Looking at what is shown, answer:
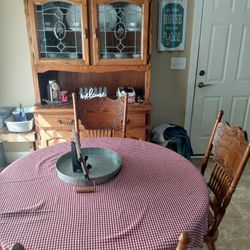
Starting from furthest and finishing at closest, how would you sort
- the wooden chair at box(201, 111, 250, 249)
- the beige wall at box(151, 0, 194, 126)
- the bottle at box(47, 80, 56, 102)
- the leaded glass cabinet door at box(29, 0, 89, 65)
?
the beige wall at box(151, 0, 194, 126), the bottle at box(47, 80, 56, 102), the leaded glass cabinet door at box(29, 0, 89, 65), the wooden chair at box(201, 111, 250, 249)

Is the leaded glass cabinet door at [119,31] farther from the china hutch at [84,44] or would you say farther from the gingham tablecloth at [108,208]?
the gingham tablecloth at [108,208]

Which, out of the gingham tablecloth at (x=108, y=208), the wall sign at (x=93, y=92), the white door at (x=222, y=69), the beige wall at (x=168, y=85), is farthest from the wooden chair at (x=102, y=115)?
the white door at (x=222, y=69)

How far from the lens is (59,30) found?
2.33 m

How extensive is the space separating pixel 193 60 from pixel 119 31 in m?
0.90

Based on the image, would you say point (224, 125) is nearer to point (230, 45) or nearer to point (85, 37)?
point (85, 37)

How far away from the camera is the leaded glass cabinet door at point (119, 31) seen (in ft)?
7.37

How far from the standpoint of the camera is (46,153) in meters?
1.55

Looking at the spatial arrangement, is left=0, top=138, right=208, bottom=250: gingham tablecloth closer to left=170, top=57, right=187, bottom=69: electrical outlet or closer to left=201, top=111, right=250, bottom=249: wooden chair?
left=201, top=111, right=250, bottom=249: wooden chair

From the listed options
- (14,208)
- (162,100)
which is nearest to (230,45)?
(162,100)

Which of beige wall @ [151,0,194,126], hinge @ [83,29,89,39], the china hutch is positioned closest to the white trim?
beige wall @ [151,0,194,126]

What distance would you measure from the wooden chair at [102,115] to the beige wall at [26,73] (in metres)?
1.03

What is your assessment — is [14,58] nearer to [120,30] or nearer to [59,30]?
[59,30]

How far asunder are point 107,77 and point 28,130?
955mm

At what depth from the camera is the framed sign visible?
261 centimetres
